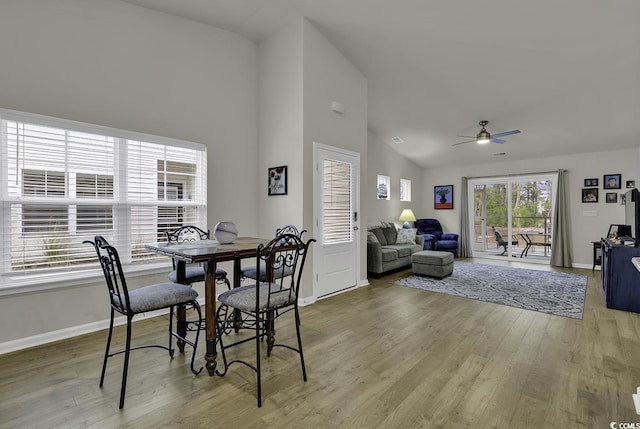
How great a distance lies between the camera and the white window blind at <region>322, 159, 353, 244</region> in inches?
166

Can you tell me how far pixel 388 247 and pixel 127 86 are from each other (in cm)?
491

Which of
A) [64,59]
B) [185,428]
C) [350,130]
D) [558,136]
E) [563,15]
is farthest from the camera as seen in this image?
[558,136]

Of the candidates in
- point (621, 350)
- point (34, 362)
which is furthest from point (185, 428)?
point (621, 350)

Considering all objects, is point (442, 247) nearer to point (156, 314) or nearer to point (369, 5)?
point (369, 5)

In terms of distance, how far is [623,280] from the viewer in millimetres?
3732

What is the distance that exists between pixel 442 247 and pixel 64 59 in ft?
25.0

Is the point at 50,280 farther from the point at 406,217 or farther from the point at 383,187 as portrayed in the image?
the point at 406,217

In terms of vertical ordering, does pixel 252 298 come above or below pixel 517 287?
above

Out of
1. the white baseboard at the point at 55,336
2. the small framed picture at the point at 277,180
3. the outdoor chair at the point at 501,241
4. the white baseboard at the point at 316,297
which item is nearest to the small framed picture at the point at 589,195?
the outdoor chair at the point at 501,241

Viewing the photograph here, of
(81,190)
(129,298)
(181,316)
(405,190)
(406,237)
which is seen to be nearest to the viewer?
(129,298)

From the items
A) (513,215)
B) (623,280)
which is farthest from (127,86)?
(513,215)

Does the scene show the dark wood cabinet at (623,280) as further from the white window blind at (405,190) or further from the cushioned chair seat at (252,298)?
the white window blind at (405,190)

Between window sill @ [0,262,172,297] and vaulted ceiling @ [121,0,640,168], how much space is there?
2.89m

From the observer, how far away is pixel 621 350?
2.63 meters
